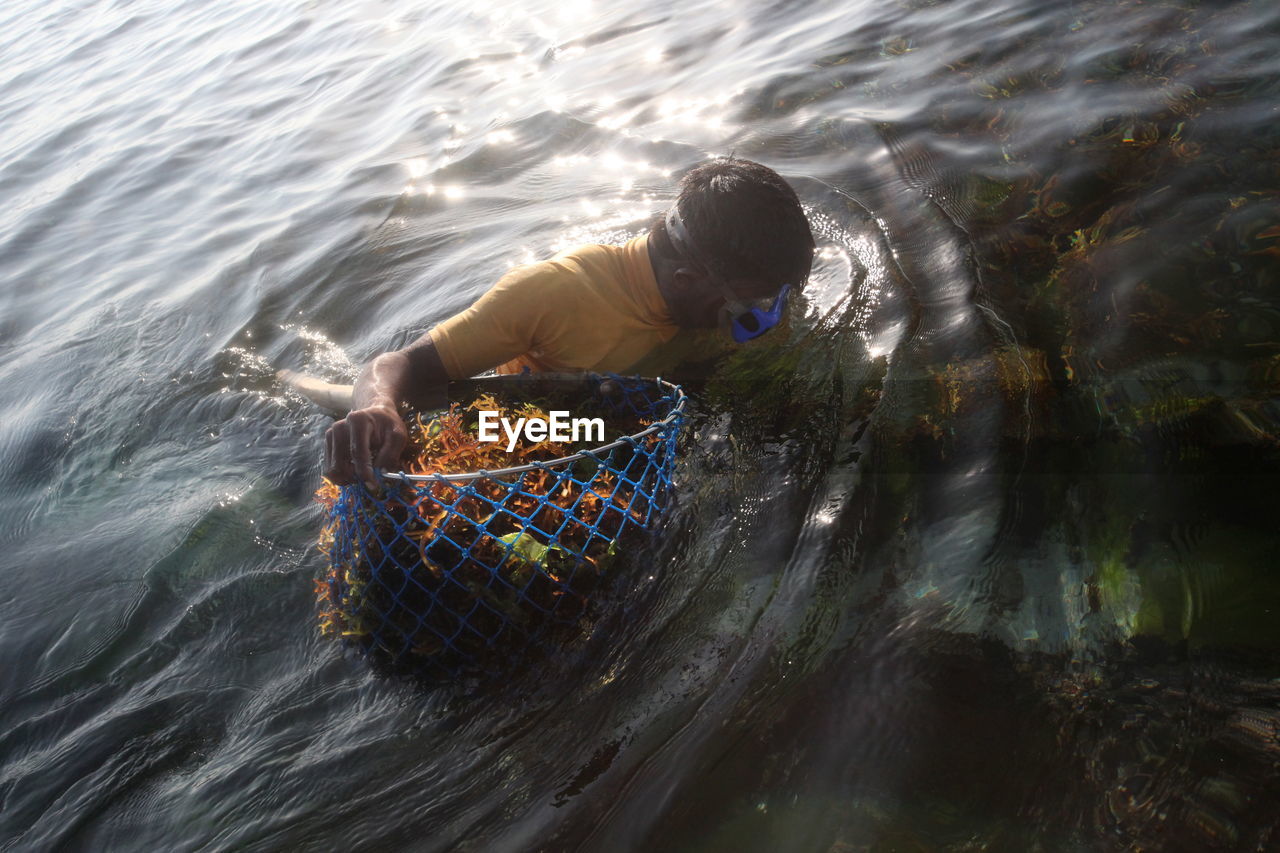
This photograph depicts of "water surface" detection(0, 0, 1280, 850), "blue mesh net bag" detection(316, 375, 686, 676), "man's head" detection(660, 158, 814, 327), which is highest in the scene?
"man's head" detection(660, 158, 814, 327)

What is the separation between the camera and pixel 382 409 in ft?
10.1

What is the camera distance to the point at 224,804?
3037 millimetres

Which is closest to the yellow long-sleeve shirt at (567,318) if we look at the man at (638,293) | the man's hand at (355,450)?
the man at (638,293)

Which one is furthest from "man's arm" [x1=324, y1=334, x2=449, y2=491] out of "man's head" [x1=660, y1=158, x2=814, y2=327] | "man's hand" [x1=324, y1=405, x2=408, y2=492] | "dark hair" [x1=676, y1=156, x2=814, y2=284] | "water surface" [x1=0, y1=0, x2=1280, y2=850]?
"dark hair" [x1=676, y1=156, x2=814, y2=284]

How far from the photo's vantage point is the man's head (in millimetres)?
3545

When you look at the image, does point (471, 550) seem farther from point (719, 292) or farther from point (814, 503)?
point (719, 292)

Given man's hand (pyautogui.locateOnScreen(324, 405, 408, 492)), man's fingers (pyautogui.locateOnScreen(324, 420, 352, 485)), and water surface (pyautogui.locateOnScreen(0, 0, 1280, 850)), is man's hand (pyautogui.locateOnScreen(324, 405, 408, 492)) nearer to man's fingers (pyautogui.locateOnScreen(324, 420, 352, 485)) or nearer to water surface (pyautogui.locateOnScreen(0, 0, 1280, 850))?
man's fingers (pyautogui.locateOnScreen(324, 420, 352, 485))

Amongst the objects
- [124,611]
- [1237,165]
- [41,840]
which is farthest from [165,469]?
[1237,165]

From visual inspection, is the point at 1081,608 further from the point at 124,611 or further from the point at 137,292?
the point at 137,292

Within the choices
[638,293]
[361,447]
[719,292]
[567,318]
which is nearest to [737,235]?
[719,292]

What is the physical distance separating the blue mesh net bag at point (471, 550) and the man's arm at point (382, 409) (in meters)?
0.10

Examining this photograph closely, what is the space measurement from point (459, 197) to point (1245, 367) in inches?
235

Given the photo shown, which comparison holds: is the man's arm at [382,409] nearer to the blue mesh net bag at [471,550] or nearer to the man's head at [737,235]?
the blue mesh net bag at [471,550]

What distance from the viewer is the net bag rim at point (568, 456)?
9.69ft
